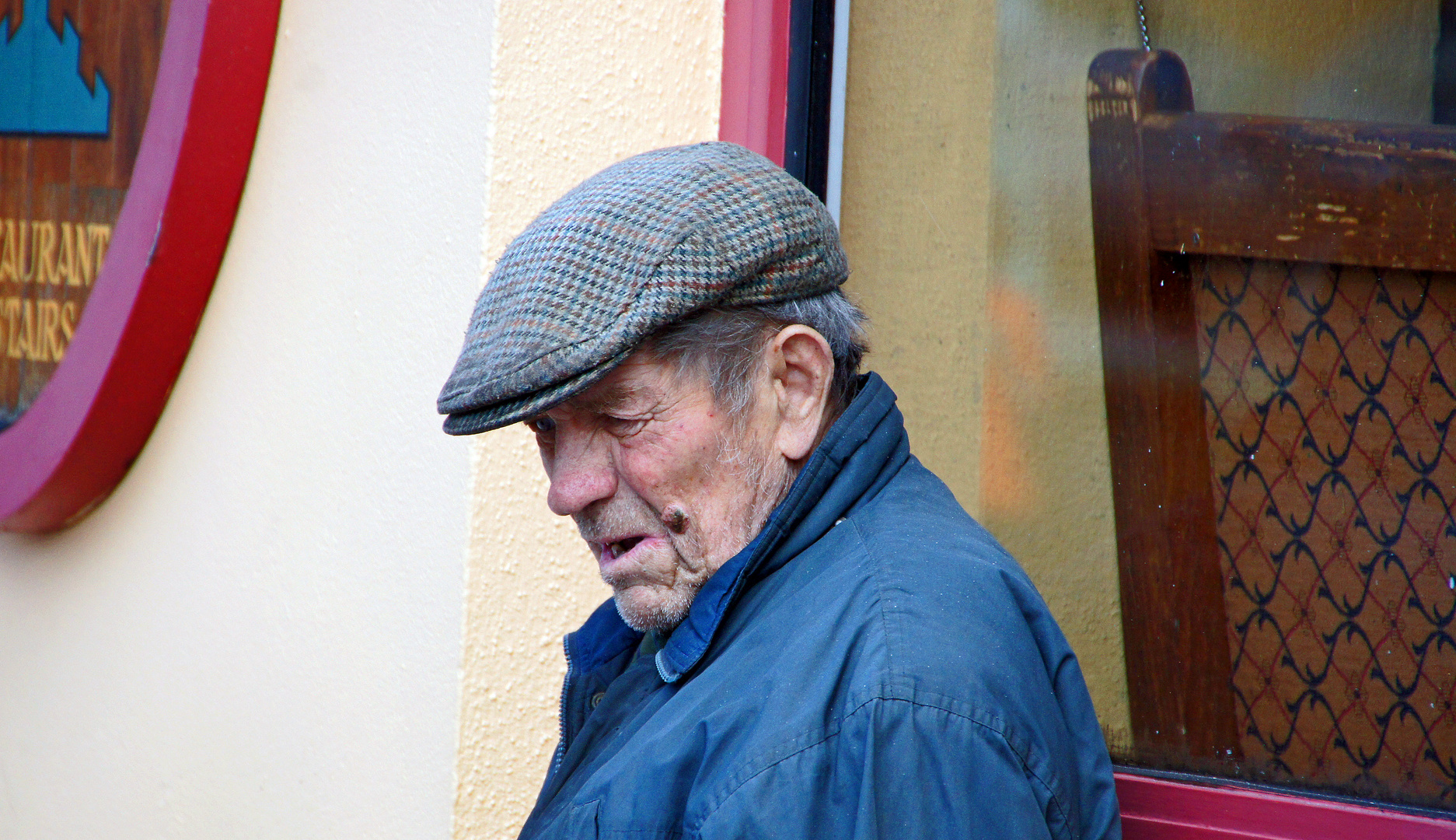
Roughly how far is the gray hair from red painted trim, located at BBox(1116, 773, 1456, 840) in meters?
0.89

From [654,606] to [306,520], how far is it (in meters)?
1.02

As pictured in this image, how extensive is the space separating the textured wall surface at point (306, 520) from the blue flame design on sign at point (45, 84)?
490mm

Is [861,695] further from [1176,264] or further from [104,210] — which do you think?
[104,210]

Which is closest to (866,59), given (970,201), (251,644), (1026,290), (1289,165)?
(970,201)

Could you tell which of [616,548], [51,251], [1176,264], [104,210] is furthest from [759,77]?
[51,251]

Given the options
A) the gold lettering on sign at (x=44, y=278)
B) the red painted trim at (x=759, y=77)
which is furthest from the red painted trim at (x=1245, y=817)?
the gold lettering on sign at (x=44, y=278)

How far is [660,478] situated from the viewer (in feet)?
4.19

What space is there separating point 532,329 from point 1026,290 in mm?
1083

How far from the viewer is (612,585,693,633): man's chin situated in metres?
1.32

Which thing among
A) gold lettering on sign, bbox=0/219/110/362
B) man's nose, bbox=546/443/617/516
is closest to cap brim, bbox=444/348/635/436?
man's nose, bbox=546/443/617/516

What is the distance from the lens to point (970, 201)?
205cm

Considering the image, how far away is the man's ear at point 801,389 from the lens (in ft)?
4.20

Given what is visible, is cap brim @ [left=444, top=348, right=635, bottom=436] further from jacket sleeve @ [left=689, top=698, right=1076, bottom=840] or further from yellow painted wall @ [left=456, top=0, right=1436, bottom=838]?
yellow painted wall @ [left=456, top=0, right=1436, bottom=838]

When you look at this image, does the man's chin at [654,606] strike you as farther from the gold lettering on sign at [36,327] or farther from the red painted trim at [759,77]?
the gold lettering on sign at [36,327]
